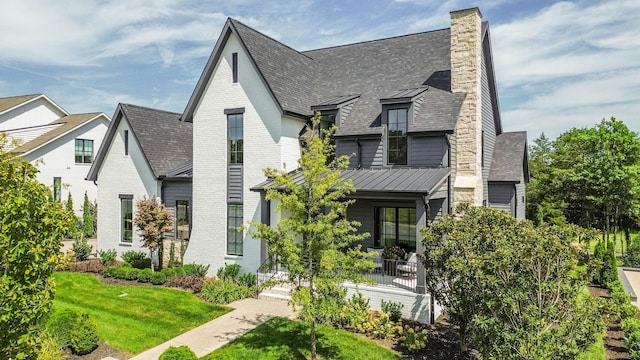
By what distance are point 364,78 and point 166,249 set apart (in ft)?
44.4

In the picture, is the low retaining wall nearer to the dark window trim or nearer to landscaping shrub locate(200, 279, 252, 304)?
landscaping shrub locate(200, 279, 252, 304)

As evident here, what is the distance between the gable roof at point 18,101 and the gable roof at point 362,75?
3135 centimetres

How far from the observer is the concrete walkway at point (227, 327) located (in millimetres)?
11039

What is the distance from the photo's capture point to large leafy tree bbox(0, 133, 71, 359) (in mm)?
5398

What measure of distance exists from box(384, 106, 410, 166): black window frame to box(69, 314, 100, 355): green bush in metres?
12.2

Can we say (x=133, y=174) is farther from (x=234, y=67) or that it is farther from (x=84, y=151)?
(x=84, y=151)

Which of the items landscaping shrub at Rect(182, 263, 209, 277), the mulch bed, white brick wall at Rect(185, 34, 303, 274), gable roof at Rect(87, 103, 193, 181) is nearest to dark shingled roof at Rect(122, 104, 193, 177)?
gable roof at Rect(87, 103, 193, 181)

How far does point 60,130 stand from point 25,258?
114 ft

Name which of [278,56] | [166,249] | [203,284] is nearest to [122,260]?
[166,249]

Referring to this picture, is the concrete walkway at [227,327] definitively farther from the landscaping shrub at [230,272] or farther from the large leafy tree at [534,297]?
the large leafy tree at [534,297]

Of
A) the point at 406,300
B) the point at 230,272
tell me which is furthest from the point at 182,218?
the point at 406,300

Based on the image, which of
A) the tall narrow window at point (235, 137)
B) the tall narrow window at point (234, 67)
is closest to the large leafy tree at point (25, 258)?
the tall narrow window at point (235, 137)

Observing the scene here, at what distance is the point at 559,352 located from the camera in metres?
7.51

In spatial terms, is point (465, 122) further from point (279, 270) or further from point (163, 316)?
point (163, 316)
